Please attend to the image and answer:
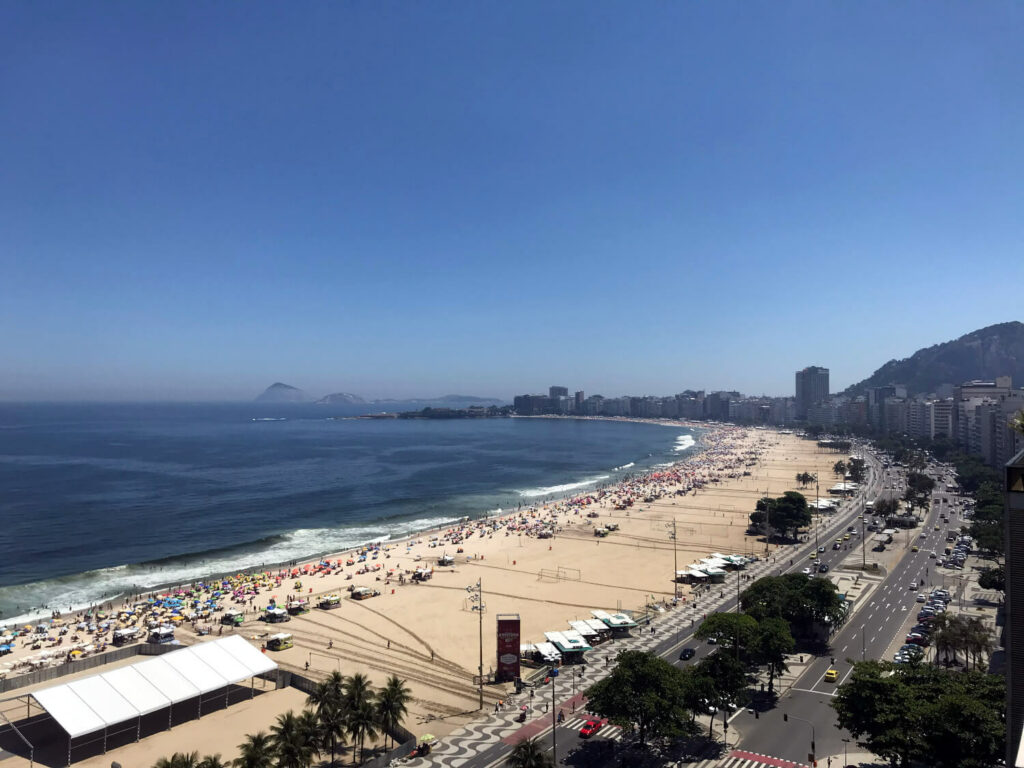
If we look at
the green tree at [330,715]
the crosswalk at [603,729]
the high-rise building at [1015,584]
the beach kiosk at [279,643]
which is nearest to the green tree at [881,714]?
the high-rise building at [1015,584]

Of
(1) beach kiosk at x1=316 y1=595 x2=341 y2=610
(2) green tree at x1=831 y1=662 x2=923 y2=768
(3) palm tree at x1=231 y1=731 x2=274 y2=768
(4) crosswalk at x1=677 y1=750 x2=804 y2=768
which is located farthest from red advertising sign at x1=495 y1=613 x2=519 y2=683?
(1) beach kiosk at x1=316 y1=595 x2=341 y2=610

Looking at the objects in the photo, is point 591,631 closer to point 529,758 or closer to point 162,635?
point 529,758

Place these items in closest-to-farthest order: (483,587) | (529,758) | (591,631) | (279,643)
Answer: (529,758), (279,643), (591,631), (483,587)

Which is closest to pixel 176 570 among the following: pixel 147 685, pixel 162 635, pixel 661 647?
pixel 162 635

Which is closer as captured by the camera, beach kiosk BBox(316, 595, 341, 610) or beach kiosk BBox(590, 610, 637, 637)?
beach kiosk BBox(590, 610, 637, 637)

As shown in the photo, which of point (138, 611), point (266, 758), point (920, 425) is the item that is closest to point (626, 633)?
point (266, 758)

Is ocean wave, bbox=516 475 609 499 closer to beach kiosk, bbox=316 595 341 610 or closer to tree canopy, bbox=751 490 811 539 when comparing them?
tree canopy, bbox=751 490 811 539
